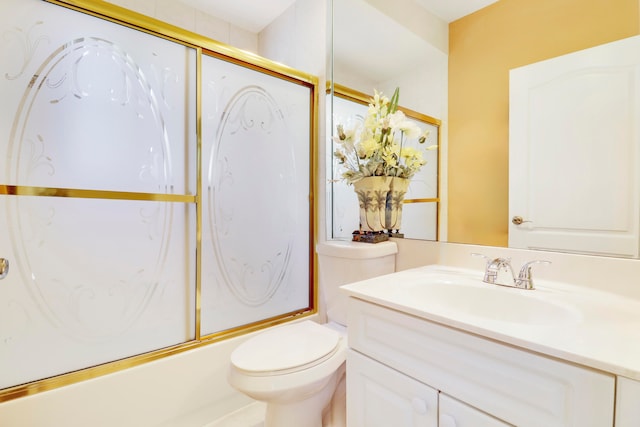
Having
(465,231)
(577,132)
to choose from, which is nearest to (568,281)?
(465,231)

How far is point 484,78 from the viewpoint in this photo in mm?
1110

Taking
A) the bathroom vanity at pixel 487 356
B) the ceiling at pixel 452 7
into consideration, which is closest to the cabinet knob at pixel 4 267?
the bathroom vanity at pixel 487 356

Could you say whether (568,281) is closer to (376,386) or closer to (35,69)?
(376,386)

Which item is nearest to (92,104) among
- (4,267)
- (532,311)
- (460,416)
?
(4,267)

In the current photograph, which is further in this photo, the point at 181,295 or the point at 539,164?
the point at 181,295

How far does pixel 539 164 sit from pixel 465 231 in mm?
336


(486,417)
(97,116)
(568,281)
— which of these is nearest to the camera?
(486,417)

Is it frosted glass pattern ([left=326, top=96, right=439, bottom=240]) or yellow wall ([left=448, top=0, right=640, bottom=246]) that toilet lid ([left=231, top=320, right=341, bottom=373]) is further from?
yellow wall ([left=448, top=0, right=640, bottom=246])

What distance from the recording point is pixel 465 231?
1169 mm

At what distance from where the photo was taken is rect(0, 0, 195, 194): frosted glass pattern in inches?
40.9

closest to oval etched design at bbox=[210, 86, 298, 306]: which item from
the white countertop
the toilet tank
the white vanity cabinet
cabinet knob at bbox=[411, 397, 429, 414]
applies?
the toilet tank

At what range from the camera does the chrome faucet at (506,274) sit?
36.0 inches

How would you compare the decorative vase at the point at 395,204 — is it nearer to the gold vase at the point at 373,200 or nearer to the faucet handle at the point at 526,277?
the gold vase at the point at 373,200

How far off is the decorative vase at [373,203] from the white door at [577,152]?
0.51 metres
